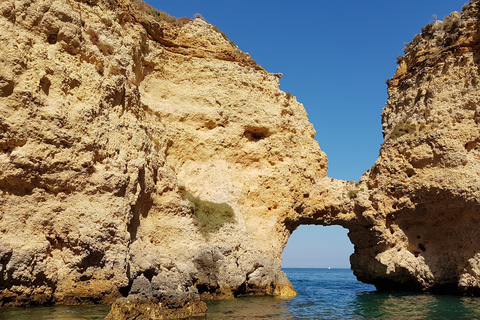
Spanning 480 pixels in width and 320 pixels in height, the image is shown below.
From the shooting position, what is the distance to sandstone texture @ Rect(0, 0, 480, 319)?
11.7m

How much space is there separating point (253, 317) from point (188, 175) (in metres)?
8.06

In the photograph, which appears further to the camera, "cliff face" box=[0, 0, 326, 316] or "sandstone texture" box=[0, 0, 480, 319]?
"sandstone texture" box=[0, 0, 480, 319]

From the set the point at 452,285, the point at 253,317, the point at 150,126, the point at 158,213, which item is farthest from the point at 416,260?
the point at 150,126

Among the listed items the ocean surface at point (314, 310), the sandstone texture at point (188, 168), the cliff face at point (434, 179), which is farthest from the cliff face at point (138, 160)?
the cliff face at point (434, 179)

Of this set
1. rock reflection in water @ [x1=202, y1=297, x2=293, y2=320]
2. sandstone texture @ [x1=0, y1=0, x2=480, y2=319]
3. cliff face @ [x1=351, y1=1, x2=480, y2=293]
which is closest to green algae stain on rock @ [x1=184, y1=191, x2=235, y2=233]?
sandstone texture @ [x1=0, y1=0, x2=480, y2=319]

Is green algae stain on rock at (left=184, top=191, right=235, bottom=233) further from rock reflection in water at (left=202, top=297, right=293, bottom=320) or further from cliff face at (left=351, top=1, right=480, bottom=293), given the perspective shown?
cliff face at (left=351, top=1, right=480, bottom=293)

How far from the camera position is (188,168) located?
18422 millimetres

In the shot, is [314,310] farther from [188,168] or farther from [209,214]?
[188,168]

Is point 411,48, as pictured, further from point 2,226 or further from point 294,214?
point 2,226

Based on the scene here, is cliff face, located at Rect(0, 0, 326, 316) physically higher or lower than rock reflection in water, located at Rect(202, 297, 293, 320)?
higher

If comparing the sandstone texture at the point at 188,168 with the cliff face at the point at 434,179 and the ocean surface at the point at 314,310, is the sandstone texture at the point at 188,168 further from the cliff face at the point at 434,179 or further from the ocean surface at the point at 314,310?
the ocean surface at the point at 314,310

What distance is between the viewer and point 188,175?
18188mm

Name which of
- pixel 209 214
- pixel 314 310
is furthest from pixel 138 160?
pixel 314 310

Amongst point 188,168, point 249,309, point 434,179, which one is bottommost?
point 249,309
